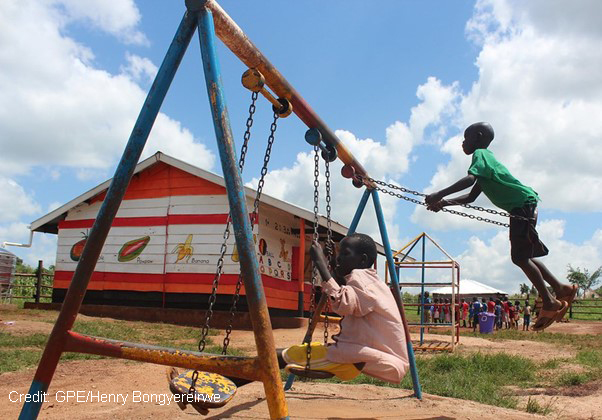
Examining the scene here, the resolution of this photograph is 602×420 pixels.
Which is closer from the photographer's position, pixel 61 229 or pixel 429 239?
pixel 429 239

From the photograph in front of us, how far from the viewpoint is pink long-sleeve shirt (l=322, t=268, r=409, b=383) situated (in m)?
3.03

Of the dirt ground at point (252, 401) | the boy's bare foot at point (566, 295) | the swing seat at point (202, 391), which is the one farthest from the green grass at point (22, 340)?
the boy's bare foot at point (566, 295)

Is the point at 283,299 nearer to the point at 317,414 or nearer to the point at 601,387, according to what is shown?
the point at 601,387

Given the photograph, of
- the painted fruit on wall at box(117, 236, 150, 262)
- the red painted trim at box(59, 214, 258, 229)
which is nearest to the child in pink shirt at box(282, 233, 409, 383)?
the red painted trim at box(59, 214, 258, 229)

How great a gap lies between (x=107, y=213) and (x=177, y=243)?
11960 millimetres

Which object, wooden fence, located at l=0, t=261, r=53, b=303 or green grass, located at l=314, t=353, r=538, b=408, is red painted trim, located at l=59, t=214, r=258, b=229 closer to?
wooden fence, located at l=0, t=261, r=53, b=303

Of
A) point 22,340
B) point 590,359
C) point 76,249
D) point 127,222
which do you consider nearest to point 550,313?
point 590,359

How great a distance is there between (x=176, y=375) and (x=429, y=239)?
35.7ft

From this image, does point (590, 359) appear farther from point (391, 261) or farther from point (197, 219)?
point (197, 219)

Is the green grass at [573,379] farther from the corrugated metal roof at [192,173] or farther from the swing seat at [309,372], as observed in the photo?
the corrugated metal roof at [192,173]

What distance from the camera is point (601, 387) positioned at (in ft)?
21.6

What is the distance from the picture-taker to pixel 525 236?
15.7 feet

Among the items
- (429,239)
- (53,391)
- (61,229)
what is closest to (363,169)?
(53,391)

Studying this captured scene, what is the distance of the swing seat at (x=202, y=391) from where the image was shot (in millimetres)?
3055
